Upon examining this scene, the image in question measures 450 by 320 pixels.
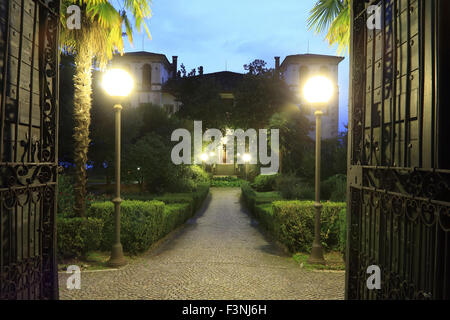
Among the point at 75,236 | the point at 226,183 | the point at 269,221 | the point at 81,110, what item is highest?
the point at 81,110

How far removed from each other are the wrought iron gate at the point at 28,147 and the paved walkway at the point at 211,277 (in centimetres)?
175

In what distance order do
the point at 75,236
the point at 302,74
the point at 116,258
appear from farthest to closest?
the point at 302,74 → the point at 75,236 → the point at 116,258

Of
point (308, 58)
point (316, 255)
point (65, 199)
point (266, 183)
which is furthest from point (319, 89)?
point (308, 58)

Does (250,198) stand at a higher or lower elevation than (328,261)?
higher

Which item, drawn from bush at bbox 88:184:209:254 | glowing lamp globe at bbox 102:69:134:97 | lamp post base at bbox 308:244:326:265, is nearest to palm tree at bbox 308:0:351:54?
glowing lamp globe at bbox 102:69:134:97

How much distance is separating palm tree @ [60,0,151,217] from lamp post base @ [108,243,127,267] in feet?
6.50

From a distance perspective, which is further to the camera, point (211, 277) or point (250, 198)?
point (250, 198)

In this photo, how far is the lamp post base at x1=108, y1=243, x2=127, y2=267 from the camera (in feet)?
21.0

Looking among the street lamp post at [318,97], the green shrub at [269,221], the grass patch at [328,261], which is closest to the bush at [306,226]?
the grass patch at [328,261]

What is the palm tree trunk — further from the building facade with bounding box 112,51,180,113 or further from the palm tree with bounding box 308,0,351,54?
the building facade with bounding box 112,51,180,113

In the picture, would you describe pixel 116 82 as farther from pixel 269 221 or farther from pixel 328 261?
pixel 328 261

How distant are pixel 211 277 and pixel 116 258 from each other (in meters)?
2.21

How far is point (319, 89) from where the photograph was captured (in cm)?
723
